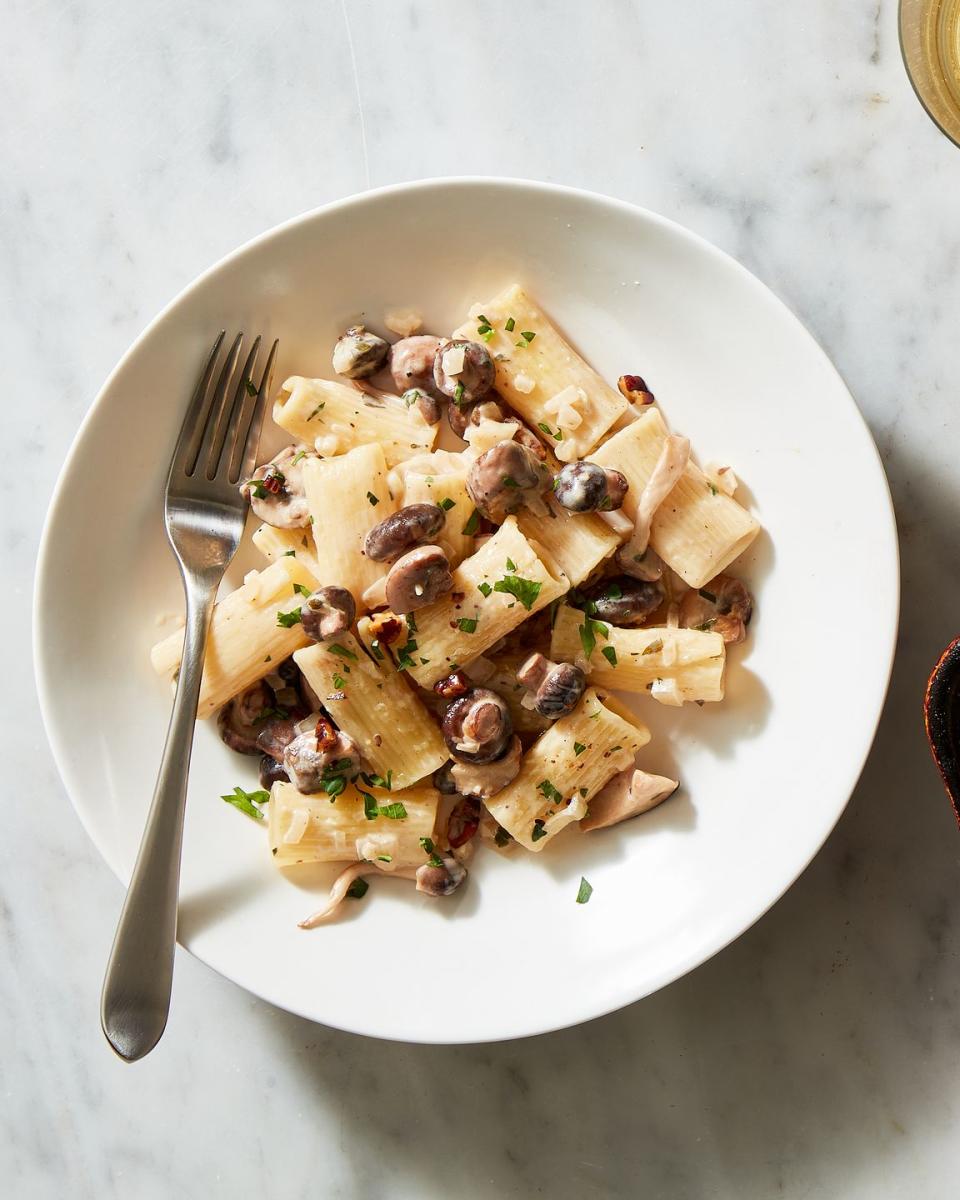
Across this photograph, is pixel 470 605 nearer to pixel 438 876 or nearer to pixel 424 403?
pixel 424 403

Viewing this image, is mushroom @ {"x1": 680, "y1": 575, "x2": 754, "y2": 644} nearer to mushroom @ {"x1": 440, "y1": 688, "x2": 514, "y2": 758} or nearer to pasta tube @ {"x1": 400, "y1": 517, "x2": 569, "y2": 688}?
pasta tube @ {"x1": 400, "y1": 517, "x2": 569, "y2": 688}

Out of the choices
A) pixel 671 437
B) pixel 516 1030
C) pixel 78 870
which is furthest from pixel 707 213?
pixel 78 870

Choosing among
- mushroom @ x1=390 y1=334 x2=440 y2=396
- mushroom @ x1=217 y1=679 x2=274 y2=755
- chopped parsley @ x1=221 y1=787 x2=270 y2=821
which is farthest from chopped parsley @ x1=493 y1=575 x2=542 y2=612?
chopped parsley @ x1=221 y1=787 x2=270 y2=821

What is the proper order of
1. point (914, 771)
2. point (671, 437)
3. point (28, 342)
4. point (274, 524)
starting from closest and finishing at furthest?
1. point (671, 437)
2. point (274, 524)
3. point (914, 771)
4. point (28, 342)

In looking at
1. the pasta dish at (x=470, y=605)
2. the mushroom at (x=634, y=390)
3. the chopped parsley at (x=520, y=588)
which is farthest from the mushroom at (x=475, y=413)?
the chopped parsley at (x=520, y=588)

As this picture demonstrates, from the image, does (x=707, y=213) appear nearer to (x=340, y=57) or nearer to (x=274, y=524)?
(x=340, y=57)

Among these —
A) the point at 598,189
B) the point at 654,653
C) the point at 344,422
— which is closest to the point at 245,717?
the point at 344,422
